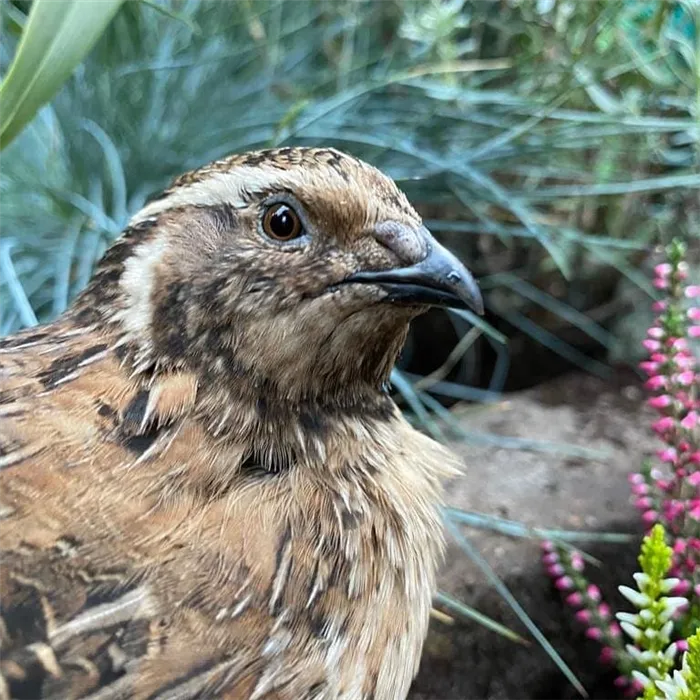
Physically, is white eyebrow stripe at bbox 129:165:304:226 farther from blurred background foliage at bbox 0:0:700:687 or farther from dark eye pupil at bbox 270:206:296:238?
blurred background foliage at bbox 0:0:700:687

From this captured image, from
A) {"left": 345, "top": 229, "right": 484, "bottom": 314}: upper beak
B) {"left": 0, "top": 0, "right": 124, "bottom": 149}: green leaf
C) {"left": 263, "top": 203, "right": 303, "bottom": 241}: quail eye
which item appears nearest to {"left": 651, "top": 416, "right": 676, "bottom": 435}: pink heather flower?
{"left": 345, "top": 229, "right": 484, "bottom": 314}: upper beak

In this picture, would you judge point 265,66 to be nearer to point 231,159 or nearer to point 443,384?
point 443,384

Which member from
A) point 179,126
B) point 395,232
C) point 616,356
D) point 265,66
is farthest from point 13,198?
point 616,356

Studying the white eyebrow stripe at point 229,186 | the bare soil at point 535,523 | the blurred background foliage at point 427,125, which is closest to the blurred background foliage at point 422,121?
the blurred background foliage at point 427,125

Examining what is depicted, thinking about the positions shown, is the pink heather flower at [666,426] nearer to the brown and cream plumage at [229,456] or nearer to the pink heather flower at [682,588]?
the pink heather flower at [682,588]

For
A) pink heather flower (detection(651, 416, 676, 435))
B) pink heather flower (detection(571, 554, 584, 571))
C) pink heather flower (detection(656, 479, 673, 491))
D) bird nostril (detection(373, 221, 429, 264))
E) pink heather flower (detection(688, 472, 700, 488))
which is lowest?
pink heather flower (detection(571, 554, 584, 571))

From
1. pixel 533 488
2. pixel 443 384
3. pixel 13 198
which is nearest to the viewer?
pixel 533 488
